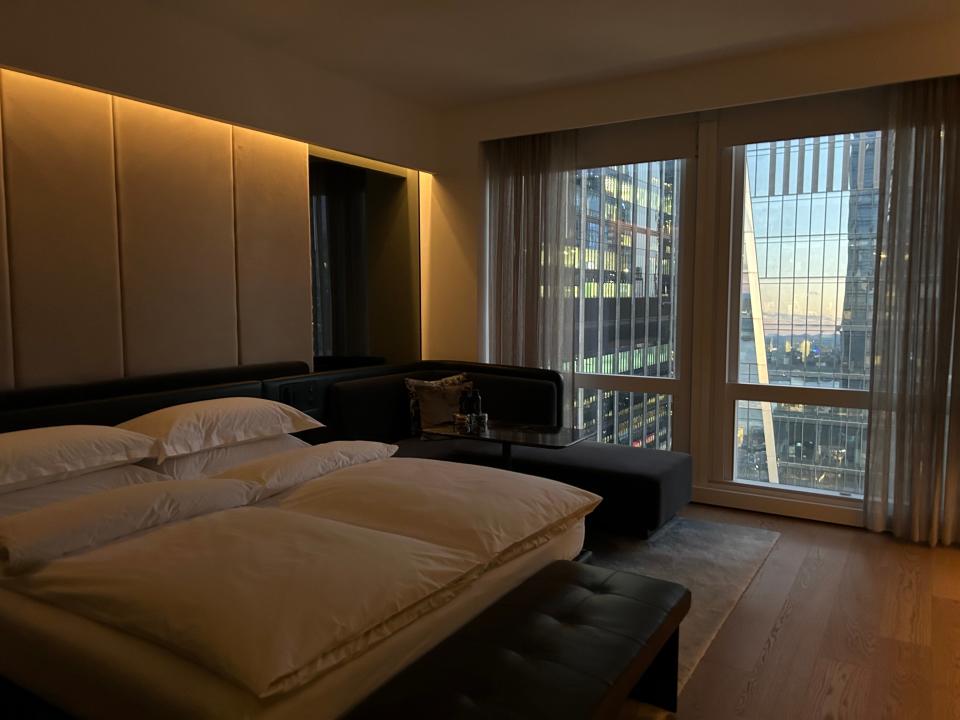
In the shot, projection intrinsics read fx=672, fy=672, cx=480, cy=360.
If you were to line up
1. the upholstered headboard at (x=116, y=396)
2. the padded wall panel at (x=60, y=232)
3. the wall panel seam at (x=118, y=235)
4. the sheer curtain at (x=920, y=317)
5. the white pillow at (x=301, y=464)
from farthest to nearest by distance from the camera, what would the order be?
the sheer curtain at (x=920, y=317) < the wall panel seam at (x=118, y=235) < the padded wall panel at (x=60, y=232) < the upholstered headboard at (x=116, y=396) < the white pillow at (x=301, y=464)

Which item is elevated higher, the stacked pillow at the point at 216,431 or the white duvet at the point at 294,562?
the stacked pillow at the point at 216,431

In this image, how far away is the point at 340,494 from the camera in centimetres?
235

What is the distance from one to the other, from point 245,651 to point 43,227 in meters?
2.36

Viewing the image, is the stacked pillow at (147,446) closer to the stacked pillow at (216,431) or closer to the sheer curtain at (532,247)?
the stacked pillow at (216,431)

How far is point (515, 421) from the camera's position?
438 centimetres

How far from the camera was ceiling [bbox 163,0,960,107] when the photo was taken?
316cm

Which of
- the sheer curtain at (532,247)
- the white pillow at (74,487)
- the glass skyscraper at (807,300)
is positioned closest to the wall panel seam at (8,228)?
the white pillow at (74,487)

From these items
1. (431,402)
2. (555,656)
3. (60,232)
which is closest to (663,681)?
(555,656)

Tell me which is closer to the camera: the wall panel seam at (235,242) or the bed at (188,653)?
the bed at (188,653)

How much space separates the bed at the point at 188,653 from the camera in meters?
1.39

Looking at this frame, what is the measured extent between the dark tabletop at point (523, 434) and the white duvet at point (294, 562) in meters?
0.91

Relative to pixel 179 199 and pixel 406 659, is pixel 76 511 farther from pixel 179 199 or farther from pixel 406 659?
pixel 179 199

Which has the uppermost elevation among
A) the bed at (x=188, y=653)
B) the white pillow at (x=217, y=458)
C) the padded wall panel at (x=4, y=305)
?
the padded wall panel at (x=4, y=305)

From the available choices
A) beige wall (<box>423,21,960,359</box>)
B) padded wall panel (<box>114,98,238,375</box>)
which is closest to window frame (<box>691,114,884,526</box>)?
beige wall (<box>423,21,960,359</box>)
